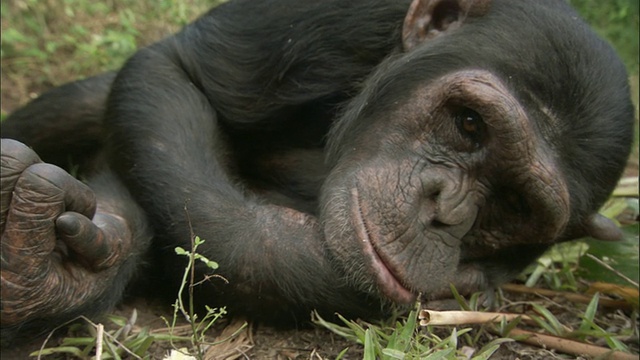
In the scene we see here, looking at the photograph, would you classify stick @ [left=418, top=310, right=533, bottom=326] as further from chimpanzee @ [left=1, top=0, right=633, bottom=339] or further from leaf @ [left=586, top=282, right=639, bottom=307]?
leaf @ [left=586, top=282, right=639, bottom=307]

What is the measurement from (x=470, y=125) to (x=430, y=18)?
761 millimetres

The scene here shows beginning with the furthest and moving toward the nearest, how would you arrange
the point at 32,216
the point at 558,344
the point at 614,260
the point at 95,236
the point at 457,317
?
1. the point at 614,260
2. the point at 558,344
3. the point at 457,317
4. the point at 95,236
5. the point at 32,216

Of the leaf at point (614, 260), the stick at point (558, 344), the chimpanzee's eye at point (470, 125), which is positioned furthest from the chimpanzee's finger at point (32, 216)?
the leaf at point (614, 260)

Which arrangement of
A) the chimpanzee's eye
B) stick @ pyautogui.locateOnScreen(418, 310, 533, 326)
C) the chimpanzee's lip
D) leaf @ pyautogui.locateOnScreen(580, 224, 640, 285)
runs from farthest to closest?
leaf @ pyautogui.locateOnScreen(580, 224, 640, 285) → the chimpanzee's eye → the chimpanzee's lip → stick @ pyautogui.locateOnScreen(418, 310, 533, 326)

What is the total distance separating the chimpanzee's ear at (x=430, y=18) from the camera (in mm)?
4121

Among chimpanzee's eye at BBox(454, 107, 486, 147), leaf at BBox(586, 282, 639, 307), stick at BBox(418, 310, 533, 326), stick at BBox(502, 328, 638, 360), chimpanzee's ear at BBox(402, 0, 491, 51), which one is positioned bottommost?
leaf at BBox(586, 282, 639, 307)

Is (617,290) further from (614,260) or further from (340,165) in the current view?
(340,165)

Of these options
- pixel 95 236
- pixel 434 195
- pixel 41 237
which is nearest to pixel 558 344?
pixel 434 195

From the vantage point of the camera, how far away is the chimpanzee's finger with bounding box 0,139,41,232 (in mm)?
2996

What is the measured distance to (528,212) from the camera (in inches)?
153

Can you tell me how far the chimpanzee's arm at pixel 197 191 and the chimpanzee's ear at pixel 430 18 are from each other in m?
1.13

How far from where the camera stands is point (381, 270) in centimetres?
356

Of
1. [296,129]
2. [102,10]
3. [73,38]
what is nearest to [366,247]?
[296,129]

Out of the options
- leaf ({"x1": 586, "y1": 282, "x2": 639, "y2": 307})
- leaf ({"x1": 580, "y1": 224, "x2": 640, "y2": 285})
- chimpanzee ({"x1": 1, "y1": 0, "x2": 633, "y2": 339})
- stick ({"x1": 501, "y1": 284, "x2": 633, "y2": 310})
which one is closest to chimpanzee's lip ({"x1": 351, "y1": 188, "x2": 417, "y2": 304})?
chimpanzee ({"x1": 1, "y1": 0, "x2": 633, "y2": 339})
